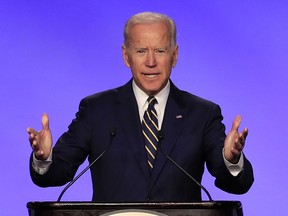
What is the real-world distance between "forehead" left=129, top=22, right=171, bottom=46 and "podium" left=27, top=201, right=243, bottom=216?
740 mm

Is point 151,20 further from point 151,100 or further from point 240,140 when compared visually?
point 240,140

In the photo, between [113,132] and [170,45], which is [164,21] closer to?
[170,45]

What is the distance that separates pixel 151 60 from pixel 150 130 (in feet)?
0.78

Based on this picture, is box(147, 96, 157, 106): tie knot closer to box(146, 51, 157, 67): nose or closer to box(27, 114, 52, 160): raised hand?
box(146, 51, 157, 67): nose

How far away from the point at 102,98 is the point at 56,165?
0.37 meters

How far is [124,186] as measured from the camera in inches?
83.5

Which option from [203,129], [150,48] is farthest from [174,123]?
[150,48]

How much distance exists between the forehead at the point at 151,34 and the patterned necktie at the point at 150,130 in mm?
205

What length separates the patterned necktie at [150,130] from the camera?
216cm

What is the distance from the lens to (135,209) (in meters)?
1.65

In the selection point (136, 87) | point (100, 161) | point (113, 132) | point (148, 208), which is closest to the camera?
point (148, 208)

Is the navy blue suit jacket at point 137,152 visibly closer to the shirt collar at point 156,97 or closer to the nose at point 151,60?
the shirt collar at point 156,97

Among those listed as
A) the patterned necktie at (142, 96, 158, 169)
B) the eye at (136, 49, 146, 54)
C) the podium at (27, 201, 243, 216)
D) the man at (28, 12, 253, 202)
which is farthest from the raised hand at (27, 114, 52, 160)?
the eye at (136, 49, 146, 54)

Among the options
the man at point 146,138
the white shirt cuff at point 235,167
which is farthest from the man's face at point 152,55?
the white shirt cuff at point 235,167
